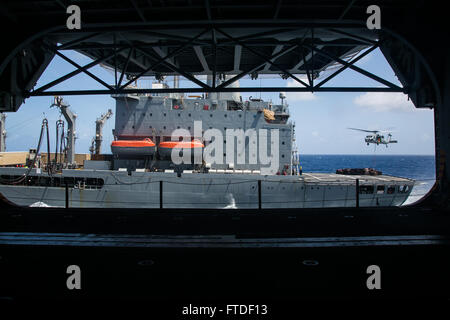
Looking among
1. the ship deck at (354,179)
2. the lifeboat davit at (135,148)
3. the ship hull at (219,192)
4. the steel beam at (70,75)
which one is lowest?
the ship hull at (219,192)

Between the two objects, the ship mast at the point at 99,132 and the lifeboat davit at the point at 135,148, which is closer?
the lifeboat davit at the point at 135,148

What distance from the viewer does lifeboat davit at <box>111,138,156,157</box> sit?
18.2 meters

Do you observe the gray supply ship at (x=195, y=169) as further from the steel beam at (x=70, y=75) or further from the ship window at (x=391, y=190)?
the steel beam at (x=70, y=75)

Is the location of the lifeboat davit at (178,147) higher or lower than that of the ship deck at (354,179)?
higher

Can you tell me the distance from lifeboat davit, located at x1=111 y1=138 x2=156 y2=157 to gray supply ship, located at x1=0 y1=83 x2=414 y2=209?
0.23 ft

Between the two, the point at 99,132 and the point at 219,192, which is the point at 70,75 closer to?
the point at 219,192

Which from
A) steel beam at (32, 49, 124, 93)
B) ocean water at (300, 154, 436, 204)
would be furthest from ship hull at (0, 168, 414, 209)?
steel beam at (32, 49, 124, 93)

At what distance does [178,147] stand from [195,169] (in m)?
1.99

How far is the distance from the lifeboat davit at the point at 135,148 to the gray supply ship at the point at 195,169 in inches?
2.8

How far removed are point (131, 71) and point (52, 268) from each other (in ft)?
26.9

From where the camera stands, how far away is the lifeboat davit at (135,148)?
59.6 feet

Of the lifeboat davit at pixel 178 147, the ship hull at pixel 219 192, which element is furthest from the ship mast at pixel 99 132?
the lifeboat davit at pixel 178 147

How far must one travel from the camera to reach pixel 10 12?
5629 millimetres

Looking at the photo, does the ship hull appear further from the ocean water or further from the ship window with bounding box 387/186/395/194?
the ocean water
